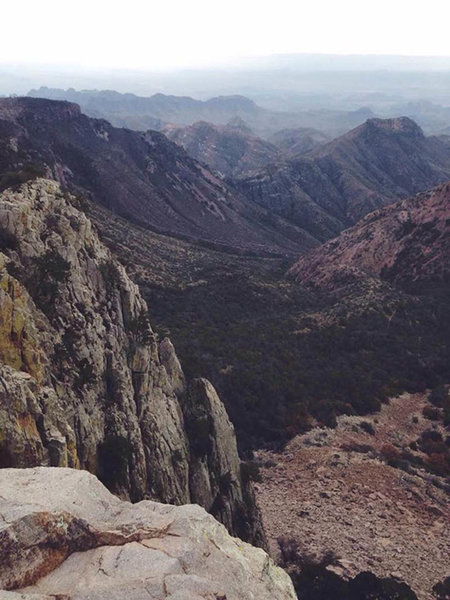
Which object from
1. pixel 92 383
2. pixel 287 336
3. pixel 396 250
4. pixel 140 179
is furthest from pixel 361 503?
pixel 140 179

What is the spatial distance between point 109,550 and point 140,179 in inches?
6538

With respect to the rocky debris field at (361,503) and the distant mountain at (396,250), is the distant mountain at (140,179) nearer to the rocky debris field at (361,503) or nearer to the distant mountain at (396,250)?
the distant mountain at (396,250)

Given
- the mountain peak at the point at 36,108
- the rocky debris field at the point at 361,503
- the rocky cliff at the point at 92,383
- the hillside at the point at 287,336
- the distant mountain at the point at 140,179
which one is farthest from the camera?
the mountain peak at the point at 36,108

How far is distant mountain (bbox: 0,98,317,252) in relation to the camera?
142m

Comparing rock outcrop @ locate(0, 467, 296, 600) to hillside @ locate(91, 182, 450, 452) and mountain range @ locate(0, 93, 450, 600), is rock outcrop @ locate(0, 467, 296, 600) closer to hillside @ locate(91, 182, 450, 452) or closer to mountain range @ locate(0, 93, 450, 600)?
mountain range @ locate(0, 93, 450, 600)

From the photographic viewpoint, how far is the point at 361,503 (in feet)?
107

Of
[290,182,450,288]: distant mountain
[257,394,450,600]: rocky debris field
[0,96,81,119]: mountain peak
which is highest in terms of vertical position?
[0,96,81,119]: mountain peak

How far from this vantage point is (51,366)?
20.5m

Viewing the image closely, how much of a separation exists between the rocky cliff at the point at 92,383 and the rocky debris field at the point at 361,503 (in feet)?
16.2

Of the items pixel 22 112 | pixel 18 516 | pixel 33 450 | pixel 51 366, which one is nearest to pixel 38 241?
pixel 51 366

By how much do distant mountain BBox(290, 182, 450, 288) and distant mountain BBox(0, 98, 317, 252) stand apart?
139ft

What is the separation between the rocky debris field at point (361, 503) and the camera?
89.9 feet

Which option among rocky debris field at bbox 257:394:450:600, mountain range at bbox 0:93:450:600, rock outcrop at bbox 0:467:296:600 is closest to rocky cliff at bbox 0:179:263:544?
mountain range at bbox 0:93:450:600

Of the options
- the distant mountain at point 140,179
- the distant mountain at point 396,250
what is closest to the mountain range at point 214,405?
the distant mountain at point 396,250
